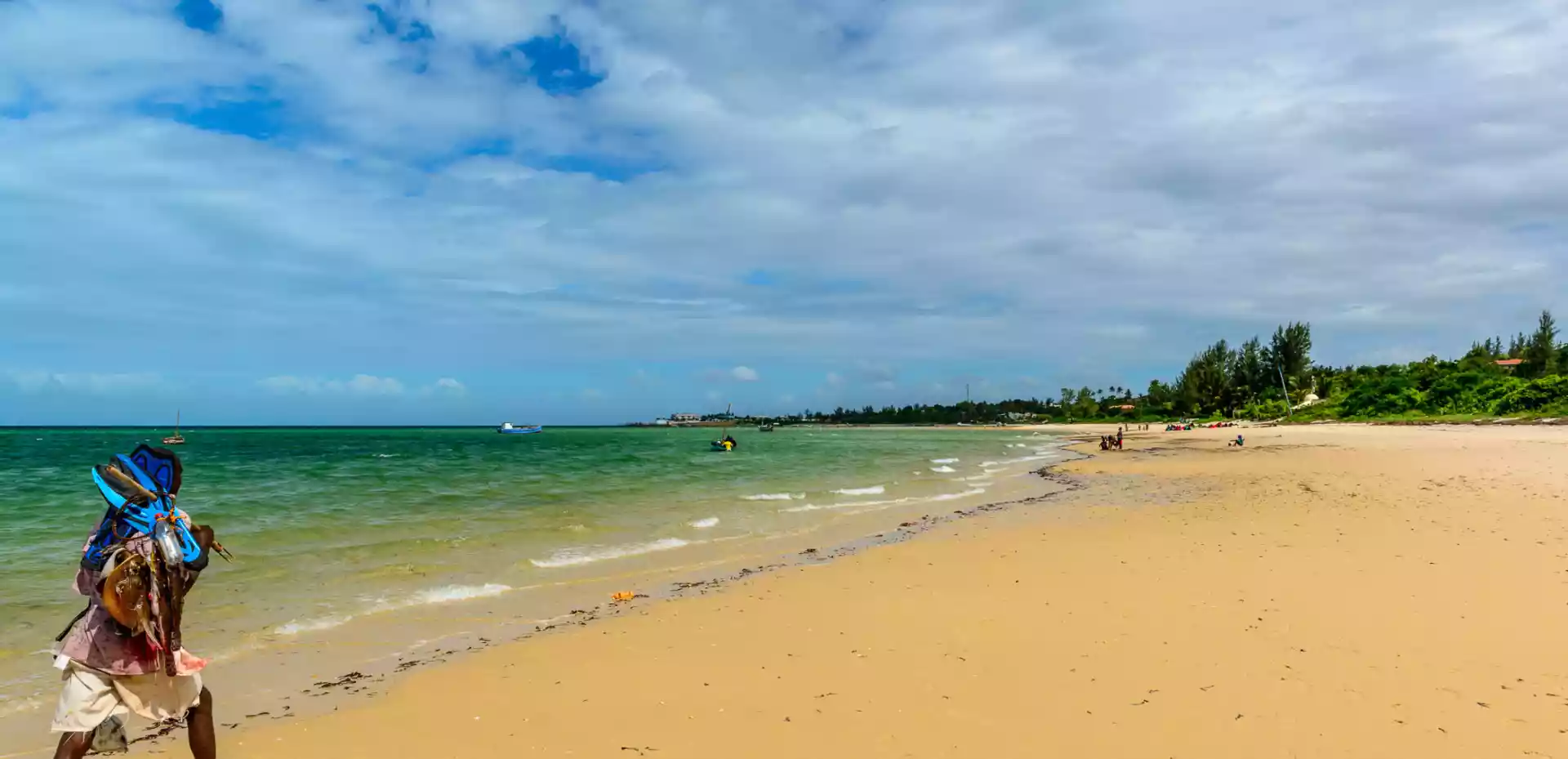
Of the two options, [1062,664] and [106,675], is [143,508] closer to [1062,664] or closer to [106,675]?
[106,675]

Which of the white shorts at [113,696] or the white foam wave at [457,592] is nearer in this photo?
the white shorts at [113,696]

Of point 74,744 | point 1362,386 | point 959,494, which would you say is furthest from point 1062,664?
point 1362,386

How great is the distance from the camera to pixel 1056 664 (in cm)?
671

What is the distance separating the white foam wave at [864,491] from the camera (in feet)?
83.1

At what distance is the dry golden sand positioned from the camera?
5254 mm

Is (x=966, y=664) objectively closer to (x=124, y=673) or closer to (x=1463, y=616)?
(x=1463, y=616)

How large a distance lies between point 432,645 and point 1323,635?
937 centimetres

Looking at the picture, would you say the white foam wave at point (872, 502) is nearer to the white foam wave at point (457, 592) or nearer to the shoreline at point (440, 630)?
the shoreline at point (440, 630)

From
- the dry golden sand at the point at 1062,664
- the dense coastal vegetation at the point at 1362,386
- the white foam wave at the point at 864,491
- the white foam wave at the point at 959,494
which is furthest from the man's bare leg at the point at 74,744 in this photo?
the dense coastal vegetation at the point at 1362,386

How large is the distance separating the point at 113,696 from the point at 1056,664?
6.92 meters

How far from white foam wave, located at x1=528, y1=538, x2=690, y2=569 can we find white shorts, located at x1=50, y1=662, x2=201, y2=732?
28.6 ft

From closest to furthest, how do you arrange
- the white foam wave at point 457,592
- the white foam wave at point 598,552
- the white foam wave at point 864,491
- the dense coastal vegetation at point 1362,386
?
1. the white foam wave at point 457,592
2. the white foam wave at point 598,552
3. the white foam wave at point 864,491
4. the dense coastal vegetation at point 1362,386

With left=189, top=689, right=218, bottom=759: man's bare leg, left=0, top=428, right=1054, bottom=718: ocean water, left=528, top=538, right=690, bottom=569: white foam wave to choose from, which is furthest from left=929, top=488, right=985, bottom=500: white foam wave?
left=189, top=689, right=218, bottom=759: man's bare leg

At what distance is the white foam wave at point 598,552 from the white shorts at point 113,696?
28.6 feet
